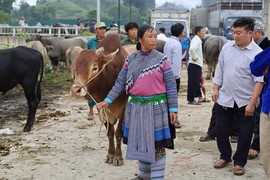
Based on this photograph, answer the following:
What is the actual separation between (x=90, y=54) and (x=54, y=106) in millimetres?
4749

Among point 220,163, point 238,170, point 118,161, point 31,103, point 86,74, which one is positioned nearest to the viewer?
point 86,74

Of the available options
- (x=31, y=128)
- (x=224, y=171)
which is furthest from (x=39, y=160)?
(x=224, y=171)

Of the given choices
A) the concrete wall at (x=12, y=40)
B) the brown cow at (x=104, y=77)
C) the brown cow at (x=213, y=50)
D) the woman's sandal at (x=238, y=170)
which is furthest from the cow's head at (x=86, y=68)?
the concrete wall at (x=12, y=40)

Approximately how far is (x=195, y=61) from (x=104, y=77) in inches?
161

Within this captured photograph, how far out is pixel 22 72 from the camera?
295 inches

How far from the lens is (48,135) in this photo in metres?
7.14

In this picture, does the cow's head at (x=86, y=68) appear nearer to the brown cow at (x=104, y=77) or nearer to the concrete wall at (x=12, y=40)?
the brown cow at (x=104, y=77)

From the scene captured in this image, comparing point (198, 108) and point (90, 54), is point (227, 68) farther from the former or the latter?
point (198, 108)

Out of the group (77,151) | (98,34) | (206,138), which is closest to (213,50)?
(98,34)

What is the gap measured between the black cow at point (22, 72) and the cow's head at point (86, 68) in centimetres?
271

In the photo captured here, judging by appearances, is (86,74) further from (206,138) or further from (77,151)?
(206,138)

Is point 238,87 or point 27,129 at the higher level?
point 238,87

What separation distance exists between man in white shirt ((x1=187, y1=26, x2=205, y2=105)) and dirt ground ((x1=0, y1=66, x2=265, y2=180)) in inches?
20.2

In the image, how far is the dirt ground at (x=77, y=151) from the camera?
539 cm
